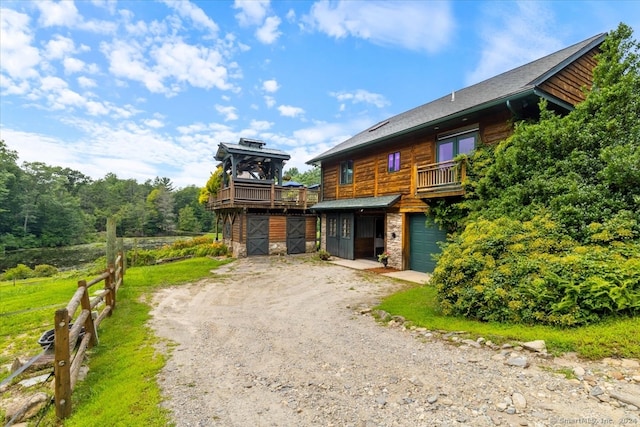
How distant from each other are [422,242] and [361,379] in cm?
856

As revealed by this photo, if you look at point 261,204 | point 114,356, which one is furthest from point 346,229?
point 114,356

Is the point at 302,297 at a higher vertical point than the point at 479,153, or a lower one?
lower

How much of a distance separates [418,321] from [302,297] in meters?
3.60

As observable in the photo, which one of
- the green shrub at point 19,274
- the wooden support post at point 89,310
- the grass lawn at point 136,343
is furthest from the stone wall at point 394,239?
the green shrub at point 19,274

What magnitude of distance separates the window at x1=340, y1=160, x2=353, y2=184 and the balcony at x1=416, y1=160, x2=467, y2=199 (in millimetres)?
5074

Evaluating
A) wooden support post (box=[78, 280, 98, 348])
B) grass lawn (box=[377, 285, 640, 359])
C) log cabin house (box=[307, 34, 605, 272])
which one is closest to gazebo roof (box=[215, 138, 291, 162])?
log cabin house (box=[307, 34, 605, 272])

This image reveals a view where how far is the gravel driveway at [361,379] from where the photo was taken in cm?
273

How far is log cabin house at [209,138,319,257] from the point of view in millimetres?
16531

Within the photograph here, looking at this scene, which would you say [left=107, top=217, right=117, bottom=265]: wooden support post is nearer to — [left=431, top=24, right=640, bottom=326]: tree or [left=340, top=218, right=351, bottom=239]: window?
[left=431, top=24, right=640, bottom=326]: tree

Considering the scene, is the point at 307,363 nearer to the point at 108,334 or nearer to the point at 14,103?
the point at 108,334

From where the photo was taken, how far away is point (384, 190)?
42.2 ft

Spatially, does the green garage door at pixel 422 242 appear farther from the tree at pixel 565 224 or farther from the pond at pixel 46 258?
the pond at pixel 46 258

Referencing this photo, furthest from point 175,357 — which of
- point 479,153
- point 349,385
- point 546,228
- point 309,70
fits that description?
point 309,70

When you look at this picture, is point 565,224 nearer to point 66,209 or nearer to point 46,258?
point 46,258
